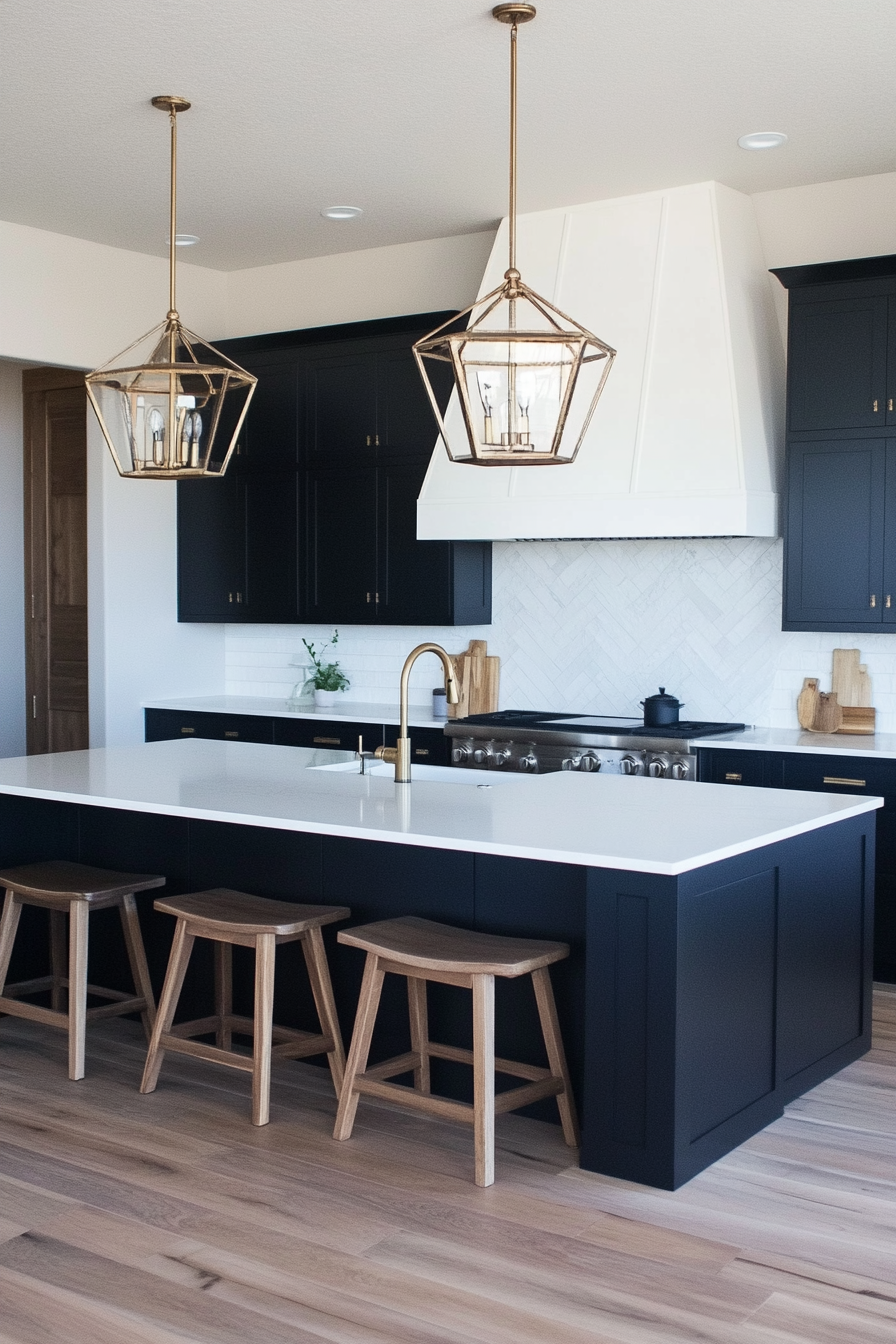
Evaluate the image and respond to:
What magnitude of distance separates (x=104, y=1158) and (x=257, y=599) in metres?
3.94

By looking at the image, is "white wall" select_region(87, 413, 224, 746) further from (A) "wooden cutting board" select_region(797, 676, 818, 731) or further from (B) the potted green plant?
(A) "wooden cutting board" select_region(797, 676, 818, 731)

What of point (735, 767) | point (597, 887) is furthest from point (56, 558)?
point (597, 887)

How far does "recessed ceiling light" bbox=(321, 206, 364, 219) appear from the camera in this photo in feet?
19.9

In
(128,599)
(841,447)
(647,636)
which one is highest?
(841,447)

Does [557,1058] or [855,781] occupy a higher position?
[855,781]

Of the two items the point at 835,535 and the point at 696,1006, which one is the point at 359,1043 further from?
the point at 835,535

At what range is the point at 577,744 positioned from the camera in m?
5.74

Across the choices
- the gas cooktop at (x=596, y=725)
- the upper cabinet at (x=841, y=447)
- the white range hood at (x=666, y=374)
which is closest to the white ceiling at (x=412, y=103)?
the white range hood at (x=666, y=374)

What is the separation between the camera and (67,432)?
24.7 ft

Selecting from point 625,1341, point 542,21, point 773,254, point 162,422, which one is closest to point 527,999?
point 625,1341

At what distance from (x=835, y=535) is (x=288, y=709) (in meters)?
2.77

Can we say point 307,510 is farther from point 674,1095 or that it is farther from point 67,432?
point 674,1095

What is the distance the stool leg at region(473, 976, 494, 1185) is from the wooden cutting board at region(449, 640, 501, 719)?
335cm

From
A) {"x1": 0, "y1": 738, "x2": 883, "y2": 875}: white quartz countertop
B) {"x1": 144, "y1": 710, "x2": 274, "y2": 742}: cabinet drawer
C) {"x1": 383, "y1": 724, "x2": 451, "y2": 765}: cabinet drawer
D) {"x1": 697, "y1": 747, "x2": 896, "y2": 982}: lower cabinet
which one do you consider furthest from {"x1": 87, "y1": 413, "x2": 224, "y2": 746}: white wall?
{"x1": 697, "y1": 747, "x2": 896, "y2": 982}: lower cabinet
